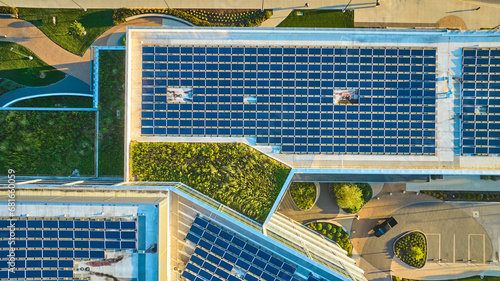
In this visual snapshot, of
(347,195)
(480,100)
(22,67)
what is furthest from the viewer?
(22,67)

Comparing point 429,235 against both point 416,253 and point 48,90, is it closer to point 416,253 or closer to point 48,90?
point 416,253

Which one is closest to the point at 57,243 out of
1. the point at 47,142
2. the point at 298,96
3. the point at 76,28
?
the point at 47,142

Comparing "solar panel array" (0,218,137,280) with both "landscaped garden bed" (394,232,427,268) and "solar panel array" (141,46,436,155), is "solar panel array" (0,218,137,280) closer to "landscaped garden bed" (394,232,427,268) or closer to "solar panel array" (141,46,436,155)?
"solar panel array" (141,46,436,155)

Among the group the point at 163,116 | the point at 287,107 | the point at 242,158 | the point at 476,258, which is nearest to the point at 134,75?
the point at 163,116

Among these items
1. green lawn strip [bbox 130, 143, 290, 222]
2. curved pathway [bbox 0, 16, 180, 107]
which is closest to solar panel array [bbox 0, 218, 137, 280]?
green lawn strip [bbox 130, 143, 290, 222]

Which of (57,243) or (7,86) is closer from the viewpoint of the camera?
(57,243)
